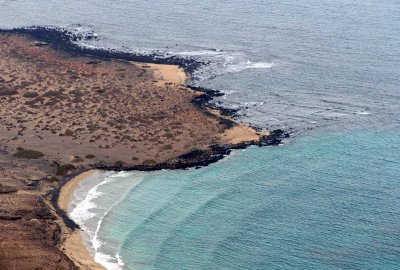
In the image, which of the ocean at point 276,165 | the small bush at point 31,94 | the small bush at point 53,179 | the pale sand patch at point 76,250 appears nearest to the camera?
the pale sand patch at point 76,250

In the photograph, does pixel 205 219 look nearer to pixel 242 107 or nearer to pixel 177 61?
pixel 242 107

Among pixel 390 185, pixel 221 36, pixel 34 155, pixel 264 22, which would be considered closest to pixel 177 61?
pixel 221 36

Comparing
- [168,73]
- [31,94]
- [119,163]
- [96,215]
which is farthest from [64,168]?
[168,73]

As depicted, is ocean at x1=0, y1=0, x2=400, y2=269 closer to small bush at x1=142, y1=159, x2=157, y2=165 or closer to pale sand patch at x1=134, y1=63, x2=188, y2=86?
pale sand patch at x1=134, y1=63, x2=188, y2=86

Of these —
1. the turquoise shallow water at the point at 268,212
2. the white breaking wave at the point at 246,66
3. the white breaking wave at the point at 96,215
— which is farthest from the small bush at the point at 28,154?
→ the white breaking wave at the point at 246,66

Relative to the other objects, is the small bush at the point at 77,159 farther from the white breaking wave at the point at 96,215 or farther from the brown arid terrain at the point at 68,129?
the white breaking wave at the point at 96,215
